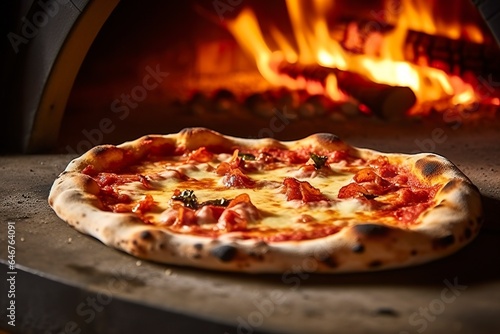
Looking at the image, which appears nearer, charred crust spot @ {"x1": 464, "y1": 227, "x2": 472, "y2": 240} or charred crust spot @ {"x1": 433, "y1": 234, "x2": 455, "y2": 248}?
charred crust spot @ {"x1": 433, "y1": 234, "x2": 455, "y2": 248}

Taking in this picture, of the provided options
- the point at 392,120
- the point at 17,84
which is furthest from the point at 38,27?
the point at 392,120

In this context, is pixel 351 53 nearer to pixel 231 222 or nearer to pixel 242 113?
pixel 242 113

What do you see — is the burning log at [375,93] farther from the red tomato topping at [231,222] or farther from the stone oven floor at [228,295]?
the red tomato topping at [231,222]

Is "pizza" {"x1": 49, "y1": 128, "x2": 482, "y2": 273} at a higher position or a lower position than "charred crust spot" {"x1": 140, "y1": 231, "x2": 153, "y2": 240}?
lower
